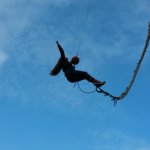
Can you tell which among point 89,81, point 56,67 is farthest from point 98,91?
point 56,67

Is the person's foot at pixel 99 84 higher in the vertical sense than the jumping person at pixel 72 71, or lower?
lower

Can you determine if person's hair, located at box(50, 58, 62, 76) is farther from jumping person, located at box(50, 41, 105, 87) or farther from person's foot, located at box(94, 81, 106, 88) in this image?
person's foot, located at box(94, 81, 106, 88)

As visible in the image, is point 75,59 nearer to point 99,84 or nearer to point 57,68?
point 57,68

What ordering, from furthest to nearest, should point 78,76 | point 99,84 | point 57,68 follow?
point 57,68
point 78,76
point 99,84

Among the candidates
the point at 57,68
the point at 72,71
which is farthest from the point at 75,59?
the point at 57,68

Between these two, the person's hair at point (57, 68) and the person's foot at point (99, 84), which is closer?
the person's foot at point (99, 84)

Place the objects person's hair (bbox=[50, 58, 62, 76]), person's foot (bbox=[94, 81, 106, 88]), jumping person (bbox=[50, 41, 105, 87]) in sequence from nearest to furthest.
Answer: person's foot (bbox=[94, 81, 106, 88])
jumping person (bbox=[50, 41, 105, 87])
person's hair (bbox=[50, 58, 62, 76])

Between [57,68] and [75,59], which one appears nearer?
[75,59]

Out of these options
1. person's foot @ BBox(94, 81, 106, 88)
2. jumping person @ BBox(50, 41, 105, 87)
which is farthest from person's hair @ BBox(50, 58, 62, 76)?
person's foot @ BBox(94, 81, 106, 88)

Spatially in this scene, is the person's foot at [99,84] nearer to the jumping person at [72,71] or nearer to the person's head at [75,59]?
the jumping person at [72,71]

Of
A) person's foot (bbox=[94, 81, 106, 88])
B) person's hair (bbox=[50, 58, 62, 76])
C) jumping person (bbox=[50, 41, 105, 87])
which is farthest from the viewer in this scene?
person's hair (bbox=[50, 58, 62, 76])

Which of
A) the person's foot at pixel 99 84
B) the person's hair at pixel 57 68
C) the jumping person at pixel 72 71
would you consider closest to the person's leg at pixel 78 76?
the jumping person at pixel 72 71

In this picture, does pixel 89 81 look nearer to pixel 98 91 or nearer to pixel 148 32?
pixel 98 91

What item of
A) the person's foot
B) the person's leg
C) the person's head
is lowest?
the person's foot
